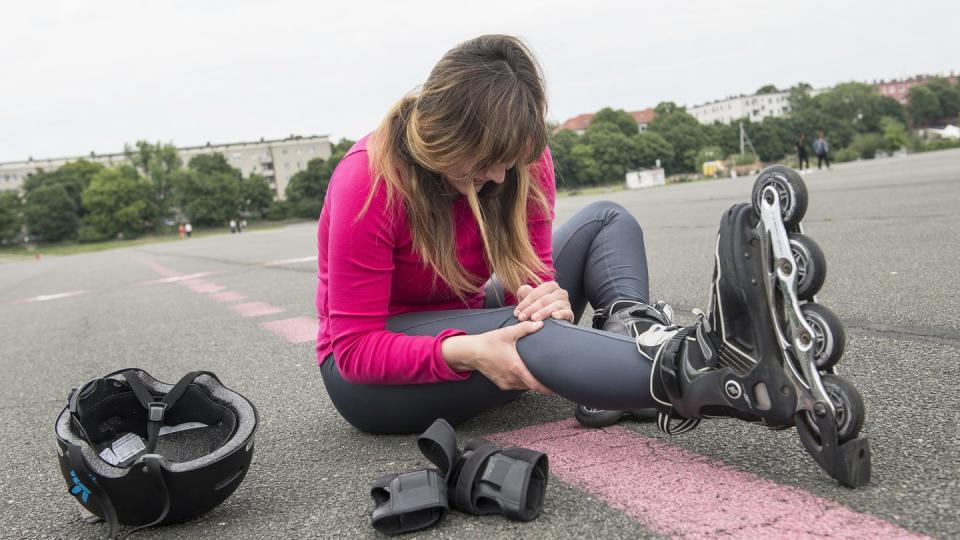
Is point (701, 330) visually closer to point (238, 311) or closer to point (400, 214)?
point (400, 214)

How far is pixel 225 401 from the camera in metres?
2.14

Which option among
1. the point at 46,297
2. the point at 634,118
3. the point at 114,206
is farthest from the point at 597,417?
the point at 634,118

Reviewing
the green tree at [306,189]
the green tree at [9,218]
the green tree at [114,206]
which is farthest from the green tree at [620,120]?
the green tree at [9,218]

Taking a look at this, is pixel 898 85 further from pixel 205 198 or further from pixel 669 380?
pixel 669 380

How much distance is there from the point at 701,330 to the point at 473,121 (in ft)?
2.46

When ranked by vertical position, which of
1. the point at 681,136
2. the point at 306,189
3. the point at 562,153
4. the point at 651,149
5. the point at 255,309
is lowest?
the point at 255,309

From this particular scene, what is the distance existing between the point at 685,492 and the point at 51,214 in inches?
4206

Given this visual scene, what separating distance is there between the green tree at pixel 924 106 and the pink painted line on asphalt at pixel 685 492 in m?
160

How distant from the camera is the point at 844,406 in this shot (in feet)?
4.96

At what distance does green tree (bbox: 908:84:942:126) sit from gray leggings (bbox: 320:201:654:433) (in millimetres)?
159644

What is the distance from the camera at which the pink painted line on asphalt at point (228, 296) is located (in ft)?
26.7

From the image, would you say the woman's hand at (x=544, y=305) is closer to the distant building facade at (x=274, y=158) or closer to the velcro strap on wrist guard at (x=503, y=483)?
the velcro strap on wrist guard at (x=503, y=483)

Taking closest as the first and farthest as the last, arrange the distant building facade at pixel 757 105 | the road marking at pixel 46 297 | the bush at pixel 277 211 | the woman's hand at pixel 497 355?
the woman's hand at pixel 497 355
the road marking at pixel 46 297
the bush at pixel 277 211
the distant building facade at pixel 757 105

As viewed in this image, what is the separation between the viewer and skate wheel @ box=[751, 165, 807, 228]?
62.1 inches
